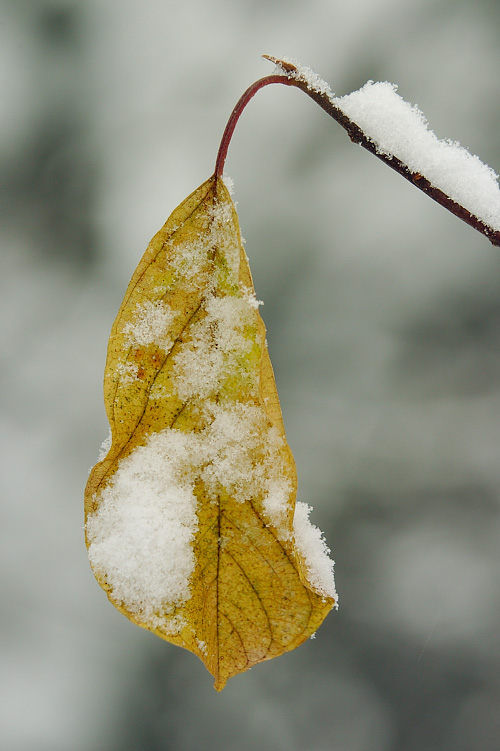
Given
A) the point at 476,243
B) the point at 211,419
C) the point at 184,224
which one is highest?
the point at 476,243

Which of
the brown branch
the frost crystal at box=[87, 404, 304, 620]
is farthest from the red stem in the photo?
the frost crystal at box=[87, 404, 304, 620]

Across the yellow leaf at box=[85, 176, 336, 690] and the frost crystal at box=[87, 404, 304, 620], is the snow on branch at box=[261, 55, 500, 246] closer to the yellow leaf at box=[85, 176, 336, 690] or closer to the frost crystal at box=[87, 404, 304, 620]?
the yellow leaf at box=[85, 176, 336, 690]

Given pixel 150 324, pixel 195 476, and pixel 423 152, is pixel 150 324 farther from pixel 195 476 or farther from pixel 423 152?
pixel 423 152

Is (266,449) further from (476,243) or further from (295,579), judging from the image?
(476,243)

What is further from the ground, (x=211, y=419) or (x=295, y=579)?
(x=211, y=419)

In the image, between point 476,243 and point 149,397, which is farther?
point 476,243

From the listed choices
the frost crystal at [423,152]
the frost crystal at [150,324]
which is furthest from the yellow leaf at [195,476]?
the frost crystal at [423,152]

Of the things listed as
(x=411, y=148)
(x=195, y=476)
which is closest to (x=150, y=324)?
(x=195, y=476)

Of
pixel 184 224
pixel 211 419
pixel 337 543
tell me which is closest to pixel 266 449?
pixel 211 419
